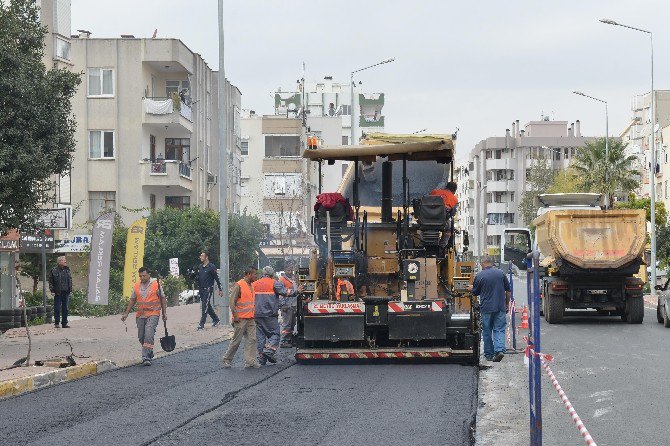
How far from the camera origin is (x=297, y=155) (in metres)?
91.3

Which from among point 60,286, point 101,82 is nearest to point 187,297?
point 101,82

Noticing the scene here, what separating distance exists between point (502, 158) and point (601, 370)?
123m

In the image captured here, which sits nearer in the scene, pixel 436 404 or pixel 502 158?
pixel 436 404

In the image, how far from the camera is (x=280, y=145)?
9112cm

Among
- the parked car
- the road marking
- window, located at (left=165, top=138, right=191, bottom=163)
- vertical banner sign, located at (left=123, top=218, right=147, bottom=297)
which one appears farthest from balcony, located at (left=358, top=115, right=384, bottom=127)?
the road marking

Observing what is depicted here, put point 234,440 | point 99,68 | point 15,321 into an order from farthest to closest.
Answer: point 99,68
point 15,321
point 234,440

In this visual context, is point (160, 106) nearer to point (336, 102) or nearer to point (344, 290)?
point (344, 290)

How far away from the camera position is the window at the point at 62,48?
40.4 m

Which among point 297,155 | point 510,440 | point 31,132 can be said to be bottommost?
point 510,440

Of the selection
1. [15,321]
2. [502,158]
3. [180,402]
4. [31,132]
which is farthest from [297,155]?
[180,402]

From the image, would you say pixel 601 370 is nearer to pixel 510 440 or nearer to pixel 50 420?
pixel 510 440

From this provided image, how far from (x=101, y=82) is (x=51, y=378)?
121 ft

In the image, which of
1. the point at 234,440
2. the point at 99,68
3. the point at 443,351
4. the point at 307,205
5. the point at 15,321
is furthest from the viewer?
the point at 307,205

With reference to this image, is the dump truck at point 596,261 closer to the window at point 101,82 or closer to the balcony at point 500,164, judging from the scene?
the window at point 101,82
